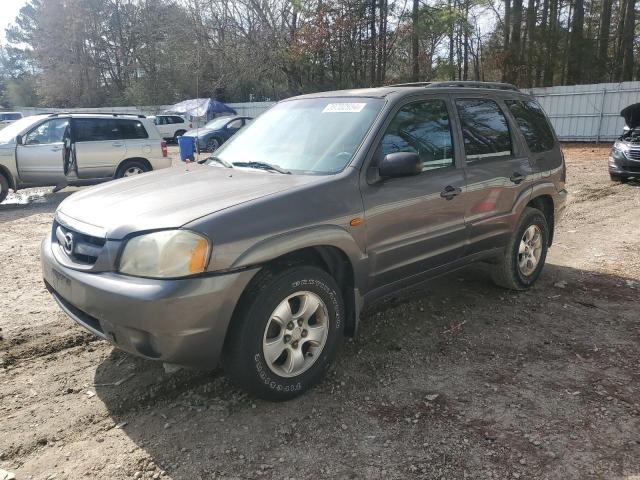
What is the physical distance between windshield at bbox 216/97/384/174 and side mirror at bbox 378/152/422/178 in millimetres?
242

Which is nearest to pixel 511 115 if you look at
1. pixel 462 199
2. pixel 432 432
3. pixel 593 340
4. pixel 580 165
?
pixel 462 199

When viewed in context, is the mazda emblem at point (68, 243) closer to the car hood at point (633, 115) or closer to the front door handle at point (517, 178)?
the front door handle at point (517, 178)

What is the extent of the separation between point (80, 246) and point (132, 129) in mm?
9063

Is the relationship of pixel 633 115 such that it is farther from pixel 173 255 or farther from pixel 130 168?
pixel 173 255

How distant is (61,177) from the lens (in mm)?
10102

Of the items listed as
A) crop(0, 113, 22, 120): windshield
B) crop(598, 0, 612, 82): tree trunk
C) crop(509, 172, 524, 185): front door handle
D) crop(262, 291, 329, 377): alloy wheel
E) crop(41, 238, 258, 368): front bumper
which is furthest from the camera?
crop(0, 113, 22, 120): windshield

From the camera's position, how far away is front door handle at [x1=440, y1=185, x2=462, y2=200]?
151 inches

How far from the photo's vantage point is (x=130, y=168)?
1112 cm

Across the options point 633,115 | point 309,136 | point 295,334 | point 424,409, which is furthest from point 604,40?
point 295,334

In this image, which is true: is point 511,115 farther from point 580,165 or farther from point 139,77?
point 139,77

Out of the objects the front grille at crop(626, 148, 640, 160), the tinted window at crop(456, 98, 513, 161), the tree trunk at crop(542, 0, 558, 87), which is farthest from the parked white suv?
the tree trunk at crop(542, 0, 558, 87)

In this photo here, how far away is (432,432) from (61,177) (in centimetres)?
962

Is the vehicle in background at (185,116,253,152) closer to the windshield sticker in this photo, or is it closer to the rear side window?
the rear side window

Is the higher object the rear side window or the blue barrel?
the rear side window
